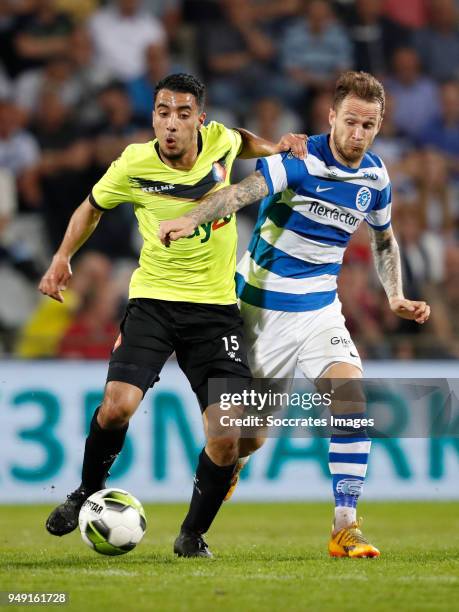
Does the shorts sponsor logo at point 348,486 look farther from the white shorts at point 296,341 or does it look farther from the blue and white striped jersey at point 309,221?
the blue and white striped jersey at point 309,221

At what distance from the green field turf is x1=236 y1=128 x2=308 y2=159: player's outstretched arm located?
2166 mm

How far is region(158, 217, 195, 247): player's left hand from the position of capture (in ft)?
18.7

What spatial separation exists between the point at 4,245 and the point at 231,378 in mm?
6216

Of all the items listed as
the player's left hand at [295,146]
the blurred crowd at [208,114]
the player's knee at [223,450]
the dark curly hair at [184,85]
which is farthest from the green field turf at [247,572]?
the blurred crowd at [208,114]

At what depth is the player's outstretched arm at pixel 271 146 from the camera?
663cm

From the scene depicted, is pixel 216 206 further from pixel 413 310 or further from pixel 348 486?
pixel 348 486

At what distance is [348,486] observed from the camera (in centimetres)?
658

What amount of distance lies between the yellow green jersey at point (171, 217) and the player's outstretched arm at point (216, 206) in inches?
6.7

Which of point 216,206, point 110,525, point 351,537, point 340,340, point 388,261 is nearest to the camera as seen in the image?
point 216,206

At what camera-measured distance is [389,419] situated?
10016 mm

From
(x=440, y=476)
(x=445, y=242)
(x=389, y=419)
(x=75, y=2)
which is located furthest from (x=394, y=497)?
(x=75, y=2)

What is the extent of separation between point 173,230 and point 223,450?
1291 millimetres

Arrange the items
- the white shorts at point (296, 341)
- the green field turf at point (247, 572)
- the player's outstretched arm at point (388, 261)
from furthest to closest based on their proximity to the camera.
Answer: the player's outstretched arm at point (388, 261) → the white shorts at point (296, 341) → the green field turf at point (247, 572)

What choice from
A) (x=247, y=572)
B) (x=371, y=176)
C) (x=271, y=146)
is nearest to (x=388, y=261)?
(x=371, y=176)
